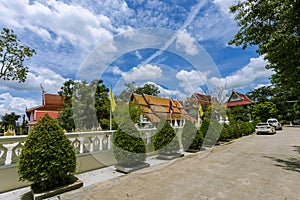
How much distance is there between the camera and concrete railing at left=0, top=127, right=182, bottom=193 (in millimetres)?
3361

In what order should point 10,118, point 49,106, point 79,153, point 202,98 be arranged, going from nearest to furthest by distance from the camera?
point 79,153 → point 202,98 → point 49,106 → point 10,118

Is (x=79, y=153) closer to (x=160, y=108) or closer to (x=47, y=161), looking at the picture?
(x=47, y=161)

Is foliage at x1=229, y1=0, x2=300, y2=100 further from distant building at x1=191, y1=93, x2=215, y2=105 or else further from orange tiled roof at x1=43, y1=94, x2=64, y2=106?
orange tiled roof at x1=43, y1=94, x2=64, y2=106

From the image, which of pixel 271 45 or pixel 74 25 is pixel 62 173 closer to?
pixel 74 25

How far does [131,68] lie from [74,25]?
3543 millimetres

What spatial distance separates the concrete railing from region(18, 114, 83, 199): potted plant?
53 centimetres

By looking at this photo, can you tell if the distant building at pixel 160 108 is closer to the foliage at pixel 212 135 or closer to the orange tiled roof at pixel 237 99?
the foliage at pixel 212 135

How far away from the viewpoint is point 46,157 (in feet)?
10.3

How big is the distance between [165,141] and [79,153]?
3.07 metres

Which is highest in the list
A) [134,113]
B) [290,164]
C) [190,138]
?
[134,113]

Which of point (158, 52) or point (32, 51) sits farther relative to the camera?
point (32, 51)

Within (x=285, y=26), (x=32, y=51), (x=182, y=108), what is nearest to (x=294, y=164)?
(x=285, y=26)

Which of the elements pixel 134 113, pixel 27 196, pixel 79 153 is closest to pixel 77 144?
pixel 79 153

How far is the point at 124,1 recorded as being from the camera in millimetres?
6875
